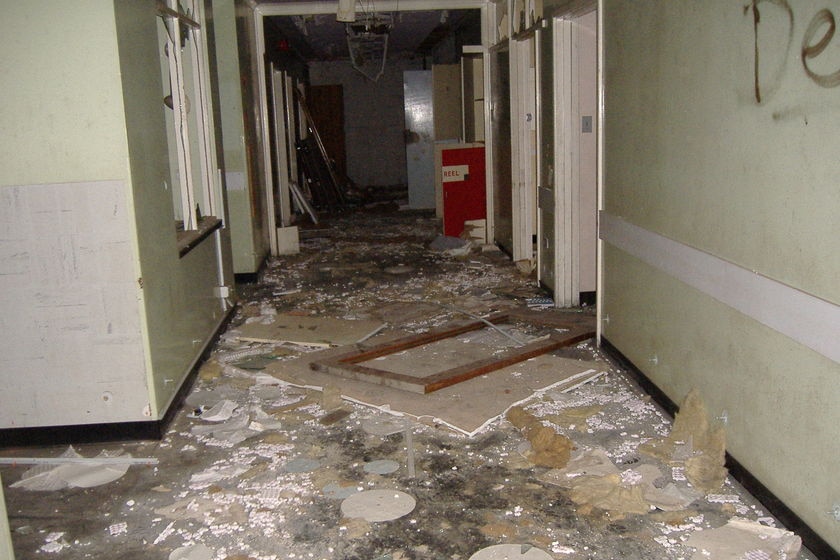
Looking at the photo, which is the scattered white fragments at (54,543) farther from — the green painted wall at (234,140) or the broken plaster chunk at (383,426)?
the green painted wall at (234,140)

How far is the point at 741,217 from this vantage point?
103 inches

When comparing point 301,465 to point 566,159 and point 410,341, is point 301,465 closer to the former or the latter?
point 410,341

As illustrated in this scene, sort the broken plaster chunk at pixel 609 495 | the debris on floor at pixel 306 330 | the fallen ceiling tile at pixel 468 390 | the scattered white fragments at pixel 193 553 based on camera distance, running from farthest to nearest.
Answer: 1. the debris on floor at pixel 306 330
2. the fallen ceiling tile at pixel 468 390
3. the broken plaster chunk at pixel 609 495
4. the scattered white fragments at pixel 193 553

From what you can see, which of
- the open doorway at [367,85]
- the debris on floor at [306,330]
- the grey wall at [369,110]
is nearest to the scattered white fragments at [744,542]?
the debris on floor at [306,330]

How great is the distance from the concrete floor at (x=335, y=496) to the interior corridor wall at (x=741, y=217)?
12.4 inches

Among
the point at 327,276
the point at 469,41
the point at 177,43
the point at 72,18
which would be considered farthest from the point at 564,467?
the point at 469,41

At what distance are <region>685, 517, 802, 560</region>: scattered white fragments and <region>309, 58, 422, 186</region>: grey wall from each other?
42.8ft

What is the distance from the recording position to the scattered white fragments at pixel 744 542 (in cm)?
228

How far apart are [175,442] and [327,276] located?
144 inches

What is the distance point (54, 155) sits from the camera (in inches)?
121

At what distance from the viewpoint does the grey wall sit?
48.5ft

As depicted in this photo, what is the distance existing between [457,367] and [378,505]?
1411 mm

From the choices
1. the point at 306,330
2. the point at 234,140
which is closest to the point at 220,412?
the point at 306,330

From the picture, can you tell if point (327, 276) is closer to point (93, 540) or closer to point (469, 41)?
point (93, 540)
